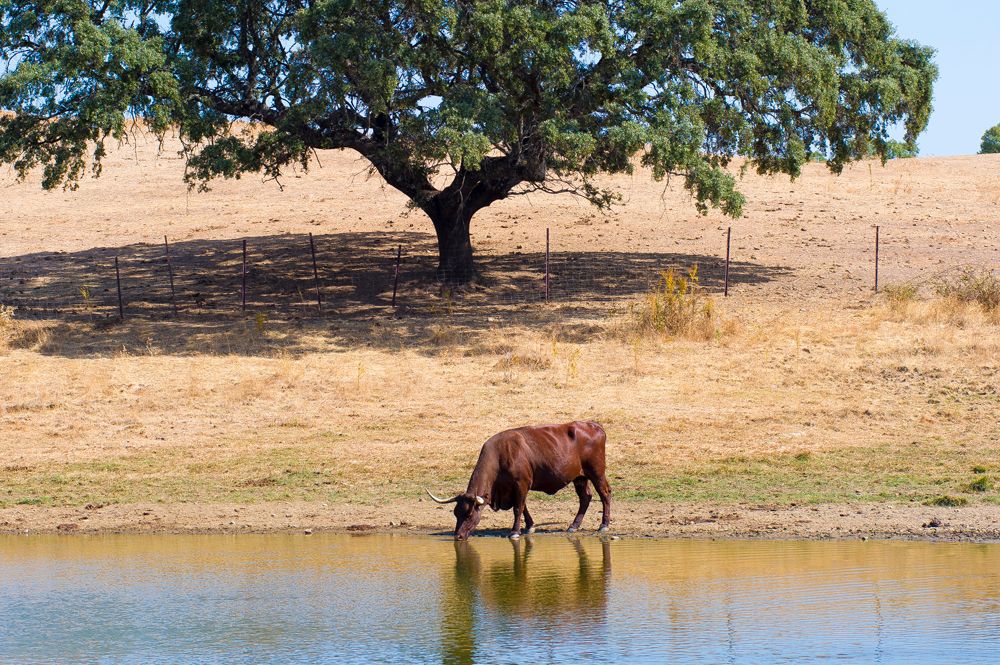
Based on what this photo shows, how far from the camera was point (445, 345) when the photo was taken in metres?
23.9

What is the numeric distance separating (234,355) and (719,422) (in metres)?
9.46

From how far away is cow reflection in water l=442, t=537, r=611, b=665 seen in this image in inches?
404

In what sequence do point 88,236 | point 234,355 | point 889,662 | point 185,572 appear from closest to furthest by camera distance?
point 889,662, point 185,572, point 234,355, point 88,236

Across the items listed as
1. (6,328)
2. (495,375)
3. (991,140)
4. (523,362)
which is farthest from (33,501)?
(991,140)

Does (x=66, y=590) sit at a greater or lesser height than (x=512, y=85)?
lesser

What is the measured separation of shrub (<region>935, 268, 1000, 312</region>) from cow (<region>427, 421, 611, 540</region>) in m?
12.9

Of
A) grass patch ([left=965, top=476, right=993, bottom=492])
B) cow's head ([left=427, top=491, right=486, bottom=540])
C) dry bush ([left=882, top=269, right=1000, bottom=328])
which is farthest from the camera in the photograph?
dry bush ([left=882, top=269, right=1000, bottom=328])

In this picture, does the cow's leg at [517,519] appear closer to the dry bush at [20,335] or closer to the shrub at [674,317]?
the shrub at [674,317]

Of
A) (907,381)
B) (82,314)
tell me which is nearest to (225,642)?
(907,381)

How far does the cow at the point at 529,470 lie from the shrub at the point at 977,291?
12931 millimetres

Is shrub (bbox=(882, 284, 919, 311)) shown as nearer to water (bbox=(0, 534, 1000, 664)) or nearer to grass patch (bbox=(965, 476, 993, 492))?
grass patch (bbox=(965, 476, 993, 492))

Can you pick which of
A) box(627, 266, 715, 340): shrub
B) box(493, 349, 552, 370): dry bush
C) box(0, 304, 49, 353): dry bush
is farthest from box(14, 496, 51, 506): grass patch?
box(627, 266, 715, 340): shrub

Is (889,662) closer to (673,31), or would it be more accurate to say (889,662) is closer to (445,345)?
(445,345)

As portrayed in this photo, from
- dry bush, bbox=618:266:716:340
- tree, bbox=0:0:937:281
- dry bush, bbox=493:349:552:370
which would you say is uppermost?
tree, bbox=0:0:937:281
